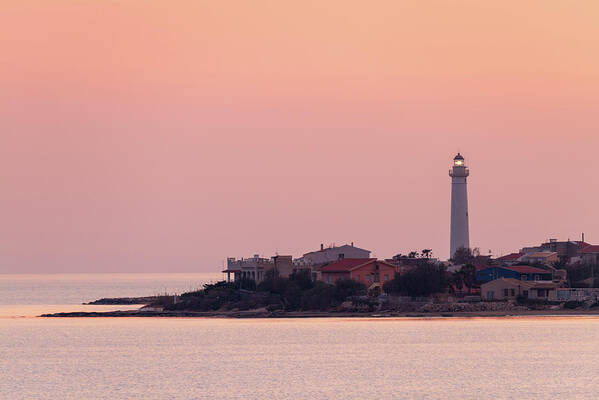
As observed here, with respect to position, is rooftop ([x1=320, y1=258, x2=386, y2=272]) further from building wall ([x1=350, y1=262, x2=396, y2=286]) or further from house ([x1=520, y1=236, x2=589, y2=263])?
house ([x1=520, y1=236, x2=589, y2=263])

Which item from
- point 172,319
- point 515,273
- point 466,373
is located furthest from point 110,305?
point 466,373

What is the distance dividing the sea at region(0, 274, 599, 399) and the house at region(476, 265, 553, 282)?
747 cm

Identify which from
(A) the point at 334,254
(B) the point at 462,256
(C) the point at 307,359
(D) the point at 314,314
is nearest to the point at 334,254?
(A) the point at 334,254

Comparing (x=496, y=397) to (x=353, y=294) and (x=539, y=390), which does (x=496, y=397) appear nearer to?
(x=539, y=390)

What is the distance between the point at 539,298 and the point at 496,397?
187 feet

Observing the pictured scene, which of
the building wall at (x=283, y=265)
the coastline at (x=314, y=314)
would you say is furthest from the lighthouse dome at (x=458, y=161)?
the coastline at (x=314, y=314)

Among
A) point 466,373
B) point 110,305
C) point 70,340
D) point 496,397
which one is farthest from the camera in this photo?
point 110,305

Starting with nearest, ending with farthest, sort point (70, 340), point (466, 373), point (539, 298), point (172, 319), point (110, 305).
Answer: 1. point (466, 373)
2. point (70, 340)
3. point (539, 298)
4. point (172, 319)
5. point (110, 305)

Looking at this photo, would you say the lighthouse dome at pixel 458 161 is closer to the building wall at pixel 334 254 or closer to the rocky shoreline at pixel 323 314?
the building wall at pixel 334 254

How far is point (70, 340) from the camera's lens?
291 ft

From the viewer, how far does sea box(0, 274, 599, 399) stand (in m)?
56.7

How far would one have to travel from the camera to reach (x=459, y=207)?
457 feet

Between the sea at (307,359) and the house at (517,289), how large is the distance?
11.0 feet

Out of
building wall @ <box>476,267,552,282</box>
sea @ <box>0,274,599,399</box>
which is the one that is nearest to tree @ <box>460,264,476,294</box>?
building wall @ <box>476,267,552,282</box>
